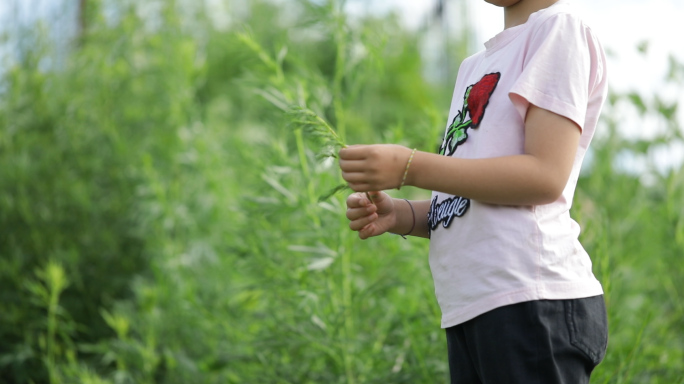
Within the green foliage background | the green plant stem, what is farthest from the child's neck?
the green plant stem

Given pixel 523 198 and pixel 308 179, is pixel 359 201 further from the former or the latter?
pixel 308 179

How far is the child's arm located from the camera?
2.65ft

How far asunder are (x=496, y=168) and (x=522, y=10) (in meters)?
0.25

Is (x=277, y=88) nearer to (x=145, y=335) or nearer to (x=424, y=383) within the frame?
(x=424, y=383)

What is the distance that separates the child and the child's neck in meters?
0.03

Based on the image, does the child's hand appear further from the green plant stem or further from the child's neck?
the green plant stem

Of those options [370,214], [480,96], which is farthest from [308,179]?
[480,96]

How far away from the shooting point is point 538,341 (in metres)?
0.82

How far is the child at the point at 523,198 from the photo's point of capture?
813 millimetres

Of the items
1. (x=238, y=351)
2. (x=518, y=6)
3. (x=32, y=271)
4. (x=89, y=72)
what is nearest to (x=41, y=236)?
(x=32, y=271)

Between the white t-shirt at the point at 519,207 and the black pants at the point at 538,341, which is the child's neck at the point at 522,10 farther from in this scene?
the black pants at the point at 538,341

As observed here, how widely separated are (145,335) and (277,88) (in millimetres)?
1052

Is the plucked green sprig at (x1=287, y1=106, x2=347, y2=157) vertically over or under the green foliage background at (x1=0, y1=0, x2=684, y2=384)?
over

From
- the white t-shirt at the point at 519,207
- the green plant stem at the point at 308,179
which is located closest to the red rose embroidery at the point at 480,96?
the white t-shirt at the point at 519,207
